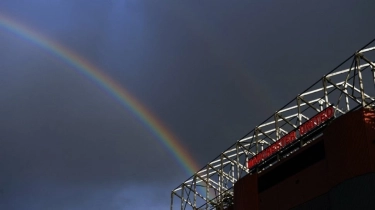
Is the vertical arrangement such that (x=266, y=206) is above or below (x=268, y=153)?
below

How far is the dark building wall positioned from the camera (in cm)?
4506

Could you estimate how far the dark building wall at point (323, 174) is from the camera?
148 ft

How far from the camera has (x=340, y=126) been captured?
47.3m

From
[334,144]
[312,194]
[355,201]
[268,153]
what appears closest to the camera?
[355,201]

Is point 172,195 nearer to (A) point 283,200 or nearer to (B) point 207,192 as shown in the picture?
(B) point 207,192

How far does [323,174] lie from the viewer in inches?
1982

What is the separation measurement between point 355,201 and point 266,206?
15321 mm

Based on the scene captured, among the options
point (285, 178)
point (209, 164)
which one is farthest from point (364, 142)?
point (209, 164)

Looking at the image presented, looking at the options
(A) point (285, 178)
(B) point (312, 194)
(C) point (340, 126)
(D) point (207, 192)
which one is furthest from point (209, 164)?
(C) point (340, 126)

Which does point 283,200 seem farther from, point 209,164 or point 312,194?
point 209,164

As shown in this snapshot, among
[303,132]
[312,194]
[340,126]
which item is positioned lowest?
[312,194]

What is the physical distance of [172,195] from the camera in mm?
Result: 85500

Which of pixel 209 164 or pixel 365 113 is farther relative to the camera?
pixel 209 164

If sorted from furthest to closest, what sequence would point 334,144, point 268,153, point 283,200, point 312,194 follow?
point 268,153 < point 283,200 < point 312,194 < point 334,144
